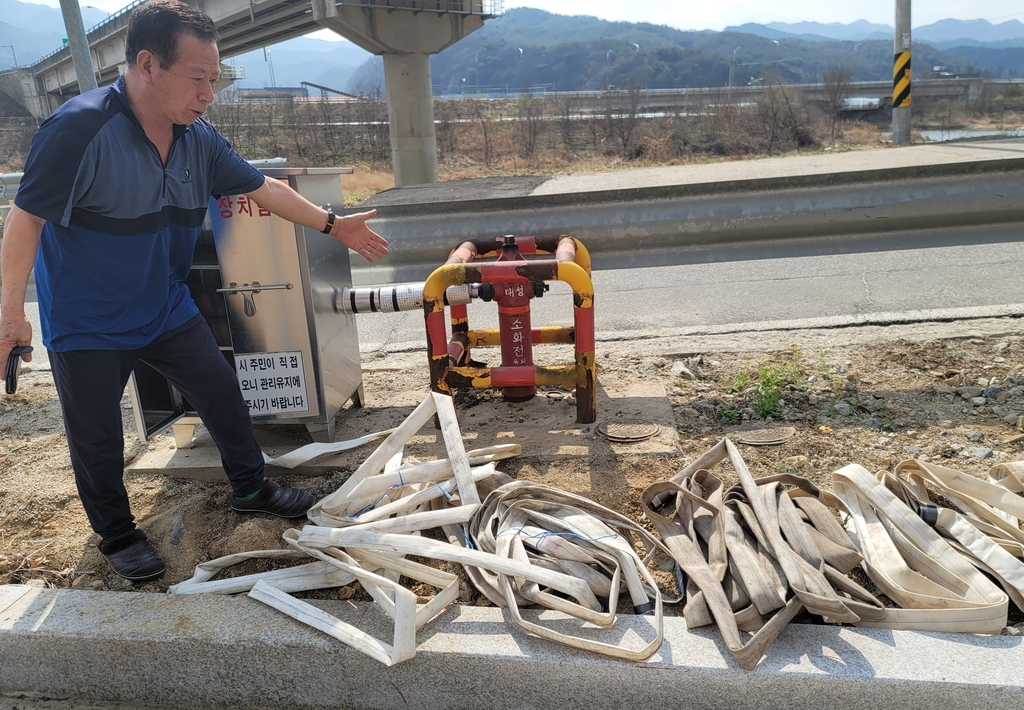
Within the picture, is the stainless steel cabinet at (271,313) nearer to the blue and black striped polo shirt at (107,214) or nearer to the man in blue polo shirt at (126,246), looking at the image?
the man in blue polo shirt at (126,246)

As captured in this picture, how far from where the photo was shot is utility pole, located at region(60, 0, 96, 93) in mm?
6277

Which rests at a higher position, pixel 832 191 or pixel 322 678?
pixel 832 191

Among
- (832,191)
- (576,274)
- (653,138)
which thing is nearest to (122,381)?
(576,274)

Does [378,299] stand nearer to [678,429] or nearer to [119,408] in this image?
[119,408]

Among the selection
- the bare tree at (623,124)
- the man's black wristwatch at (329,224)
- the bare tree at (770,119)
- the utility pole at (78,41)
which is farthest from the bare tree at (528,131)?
the man's black wristwatch at (329,224)

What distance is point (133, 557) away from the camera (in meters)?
2.80

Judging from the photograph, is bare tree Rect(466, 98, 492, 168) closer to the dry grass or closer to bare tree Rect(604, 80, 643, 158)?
the dry grass

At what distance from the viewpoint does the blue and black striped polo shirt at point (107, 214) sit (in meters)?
2.35

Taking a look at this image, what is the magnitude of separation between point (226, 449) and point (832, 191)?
13.0 ft

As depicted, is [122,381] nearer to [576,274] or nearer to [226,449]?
[226,449]

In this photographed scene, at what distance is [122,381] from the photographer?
2746 millimetres

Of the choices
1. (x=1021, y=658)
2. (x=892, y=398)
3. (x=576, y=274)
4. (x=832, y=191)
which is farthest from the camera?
(x=832, y=191)

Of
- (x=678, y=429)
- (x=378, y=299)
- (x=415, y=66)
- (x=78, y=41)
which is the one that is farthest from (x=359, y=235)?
(x=415, y=66)

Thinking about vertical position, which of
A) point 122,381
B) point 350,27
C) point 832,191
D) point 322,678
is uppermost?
point 350,27
